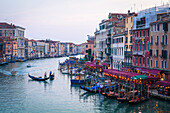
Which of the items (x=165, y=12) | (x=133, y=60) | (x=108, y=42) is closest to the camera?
(x=165, y=12)

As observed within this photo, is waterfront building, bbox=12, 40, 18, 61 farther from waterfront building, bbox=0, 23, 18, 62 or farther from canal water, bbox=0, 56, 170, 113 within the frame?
canal water, bbox=0, 56, 170, 113

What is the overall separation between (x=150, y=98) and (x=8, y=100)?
1178cm

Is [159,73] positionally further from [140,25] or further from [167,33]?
[140,25]

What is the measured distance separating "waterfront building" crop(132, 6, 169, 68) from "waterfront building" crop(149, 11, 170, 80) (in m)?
0.75

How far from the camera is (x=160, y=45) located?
69.2 feet

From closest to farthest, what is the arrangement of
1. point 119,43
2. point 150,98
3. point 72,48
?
point 150,98
point 119,43
point 72,48

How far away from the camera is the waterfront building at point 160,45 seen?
2016 cm

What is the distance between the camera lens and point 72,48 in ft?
574

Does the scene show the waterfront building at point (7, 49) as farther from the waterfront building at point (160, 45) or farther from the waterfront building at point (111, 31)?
the waterfront building at point (160, 45)

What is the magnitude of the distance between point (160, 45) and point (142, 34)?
3491 millimetres

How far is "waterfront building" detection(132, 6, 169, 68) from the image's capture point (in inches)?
913

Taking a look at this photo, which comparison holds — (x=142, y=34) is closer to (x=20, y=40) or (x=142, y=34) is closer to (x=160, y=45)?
(x=160, y=45)

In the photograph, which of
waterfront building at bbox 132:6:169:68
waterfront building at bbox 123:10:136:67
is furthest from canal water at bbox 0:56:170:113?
waterfront building at bbox 123:10:136:67

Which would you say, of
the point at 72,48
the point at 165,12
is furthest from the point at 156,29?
the point at 72,48
